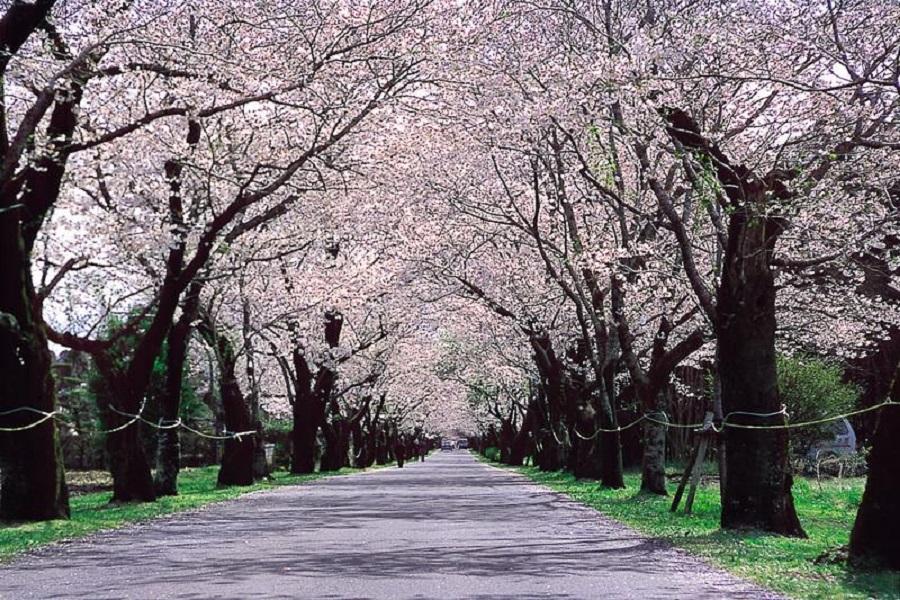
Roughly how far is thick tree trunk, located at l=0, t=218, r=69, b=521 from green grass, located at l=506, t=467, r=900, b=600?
8.72 meters

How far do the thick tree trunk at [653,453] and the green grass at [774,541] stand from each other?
435mm

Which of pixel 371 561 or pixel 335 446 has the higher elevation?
pixel 335 446

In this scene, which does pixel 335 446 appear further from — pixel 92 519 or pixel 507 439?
pixel 92 519

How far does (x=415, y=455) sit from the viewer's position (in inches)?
4129

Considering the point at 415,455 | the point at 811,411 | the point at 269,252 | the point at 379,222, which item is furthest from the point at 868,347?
the point at 415,455

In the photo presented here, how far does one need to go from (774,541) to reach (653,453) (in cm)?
1083

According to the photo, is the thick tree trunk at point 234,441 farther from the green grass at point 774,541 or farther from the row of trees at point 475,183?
the green grass at point 774,541

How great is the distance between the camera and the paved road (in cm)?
906

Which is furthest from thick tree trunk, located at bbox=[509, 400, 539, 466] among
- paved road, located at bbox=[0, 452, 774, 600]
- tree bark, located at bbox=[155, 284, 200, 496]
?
paved road, located at bbox=[0, 452, 774, 600]

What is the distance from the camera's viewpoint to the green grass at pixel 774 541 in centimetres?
950

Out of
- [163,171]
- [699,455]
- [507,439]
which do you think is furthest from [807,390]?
[507,439]

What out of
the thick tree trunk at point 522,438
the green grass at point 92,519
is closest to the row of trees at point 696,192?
the green grass at point 92,519

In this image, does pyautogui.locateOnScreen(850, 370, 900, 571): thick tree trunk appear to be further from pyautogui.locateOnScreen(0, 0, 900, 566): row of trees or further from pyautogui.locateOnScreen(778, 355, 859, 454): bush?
pyautogui.locateOnScreen(778, 355, 859, 454): bush

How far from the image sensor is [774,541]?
43.1 feet
